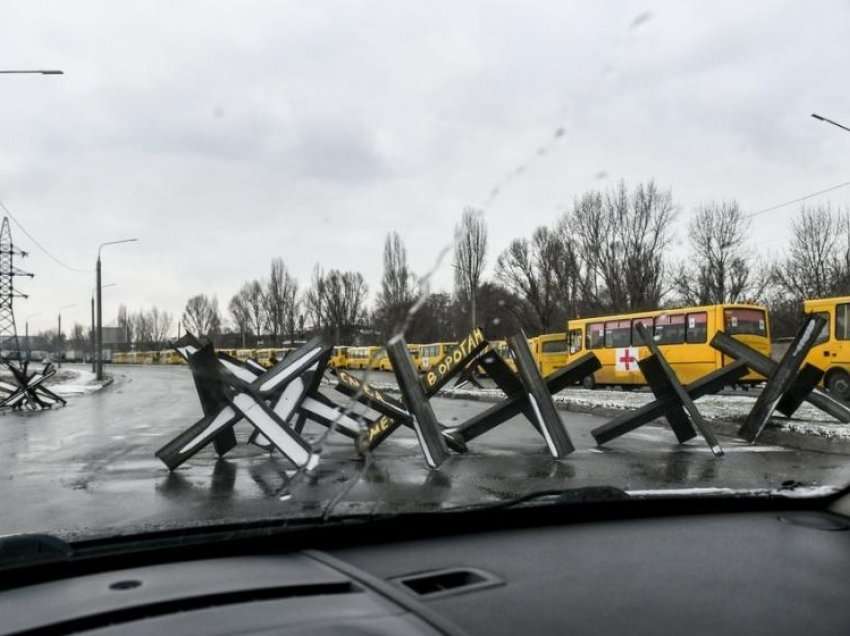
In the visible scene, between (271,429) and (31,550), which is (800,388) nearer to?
(271,429)

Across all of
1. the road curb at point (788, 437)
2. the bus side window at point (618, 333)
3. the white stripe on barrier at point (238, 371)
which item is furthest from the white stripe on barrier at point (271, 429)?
the bus side window at point (618, 333)

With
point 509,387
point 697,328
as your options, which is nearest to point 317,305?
point 509,387

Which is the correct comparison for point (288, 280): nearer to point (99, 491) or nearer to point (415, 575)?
point (415, 575)

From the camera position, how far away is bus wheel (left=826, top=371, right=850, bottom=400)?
806 inches

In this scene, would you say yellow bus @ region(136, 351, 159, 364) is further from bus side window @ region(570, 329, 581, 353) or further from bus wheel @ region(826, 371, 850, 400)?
bus wheel @ region(826, 371, 850, 400)

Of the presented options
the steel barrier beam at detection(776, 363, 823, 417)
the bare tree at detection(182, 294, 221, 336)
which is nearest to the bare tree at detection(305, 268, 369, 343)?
the bare tree at detection(182, 294, 221, 336)

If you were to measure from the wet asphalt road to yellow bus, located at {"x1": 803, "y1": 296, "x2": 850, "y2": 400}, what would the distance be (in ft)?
33.0

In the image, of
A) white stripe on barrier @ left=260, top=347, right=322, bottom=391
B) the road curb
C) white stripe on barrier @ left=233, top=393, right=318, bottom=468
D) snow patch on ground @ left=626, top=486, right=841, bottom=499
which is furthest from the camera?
the road curb

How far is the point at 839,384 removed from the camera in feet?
68.0

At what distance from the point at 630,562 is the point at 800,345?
9.67m

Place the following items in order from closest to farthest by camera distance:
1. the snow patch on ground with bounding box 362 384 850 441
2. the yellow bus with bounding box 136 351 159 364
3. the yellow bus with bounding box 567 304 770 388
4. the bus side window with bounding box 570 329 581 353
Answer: the snow patch on ground with bounding box 362 384 850 441 → the yellow bus with bounding box 136 351 159 364 → the yellow bus with bounding box 567 304 770 388 → the bus side window with bounding box 570 329 581 353

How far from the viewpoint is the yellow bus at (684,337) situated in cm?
2552

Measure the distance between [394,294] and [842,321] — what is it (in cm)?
2192

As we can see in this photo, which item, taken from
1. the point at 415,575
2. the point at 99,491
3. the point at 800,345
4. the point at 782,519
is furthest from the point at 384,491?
the point at 800,345
